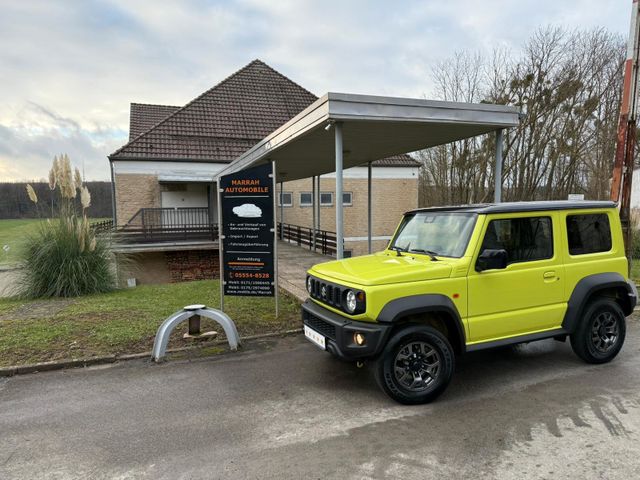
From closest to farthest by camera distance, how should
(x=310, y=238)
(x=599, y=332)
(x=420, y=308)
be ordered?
(x=420, y=308) < (x=599, y=332) < (x=310, y=238)

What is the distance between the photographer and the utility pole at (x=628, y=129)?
790 centimetres

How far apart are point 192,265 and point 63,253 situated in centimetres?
673

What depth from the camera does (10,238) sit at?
9.35 metres

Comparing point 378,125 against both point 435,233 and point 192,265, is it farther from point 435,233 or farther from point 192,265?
point 192,265

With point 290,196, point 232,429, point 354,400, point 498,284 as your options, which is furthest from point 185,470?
point 290,196

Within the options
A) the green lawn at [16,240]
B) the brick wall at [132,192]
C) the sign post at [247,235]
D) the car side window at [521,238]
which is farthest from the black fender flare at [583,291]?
the brick wall at [132,192]

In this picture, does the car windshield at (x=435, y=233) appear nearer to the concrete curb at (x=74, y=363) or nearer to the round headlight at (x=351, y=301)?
the round headlight at (x=351, y=301)

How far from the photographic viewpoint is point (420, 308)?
362 cm

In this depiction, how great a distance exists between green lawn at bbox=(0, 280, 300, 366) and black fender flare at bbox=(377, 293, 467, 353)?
2.77 m

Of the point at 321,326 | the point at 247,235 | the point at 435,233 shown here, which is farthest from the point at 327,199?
the point at 321,326

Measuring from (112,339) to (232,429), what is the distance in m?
2.94

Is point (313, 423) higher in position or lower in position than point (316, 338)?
lower

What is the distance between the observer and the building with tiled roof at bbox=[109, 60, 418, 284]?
17406 mm

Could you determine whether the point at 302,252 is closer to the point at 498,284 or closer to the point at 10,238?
the point at 10,238
